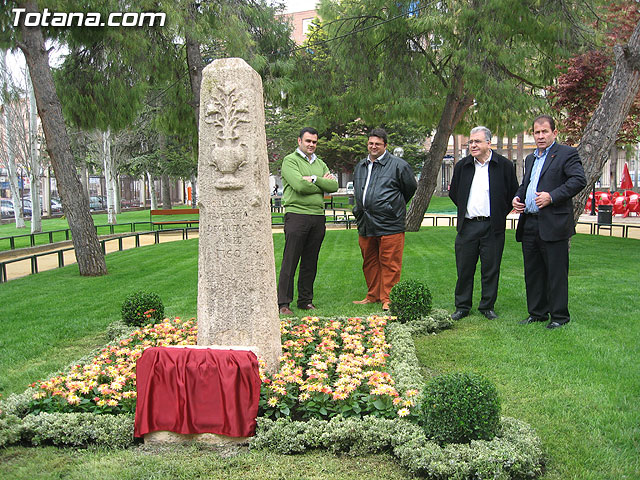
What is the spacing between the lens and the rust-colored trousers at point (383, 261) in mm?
6795

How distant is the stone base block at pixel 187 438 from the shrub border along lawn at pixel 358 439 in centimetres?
14

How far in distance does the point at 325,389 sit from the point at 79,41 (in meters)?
10.4

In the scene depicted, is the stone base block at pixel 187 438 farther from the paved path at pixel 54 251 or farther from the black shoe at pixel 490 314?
the paved path at pixel 54 251

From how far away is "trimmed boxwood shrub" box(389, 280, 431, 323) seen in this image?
A: 20.2 feet

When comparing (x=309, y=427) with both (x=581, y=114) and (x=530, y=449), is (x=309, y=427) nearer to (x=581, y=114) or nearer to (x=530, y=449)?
(x=530, y=449)

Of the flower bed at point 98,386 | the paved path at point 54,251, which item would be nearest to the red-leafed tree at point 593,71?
the paved path at point 54,251

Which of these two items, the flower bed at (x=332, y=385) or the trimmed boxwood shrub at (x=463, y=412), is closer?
the trimmed boxwood shrub at (x=463, y=412)

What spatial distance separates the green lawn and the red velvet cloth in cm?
20

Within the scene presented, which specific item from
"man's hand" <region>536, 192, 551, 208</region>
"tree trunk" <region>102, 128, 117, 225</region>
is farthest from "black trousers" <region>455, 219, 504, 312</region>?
"tree trunk" <region>102, 128, 117, 225</region>

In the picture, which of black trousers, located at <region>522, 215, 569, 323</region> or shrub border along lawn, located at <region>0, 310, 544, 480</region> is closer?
shrub border along lawn, located at <region>0, 310, 544, 480</region>

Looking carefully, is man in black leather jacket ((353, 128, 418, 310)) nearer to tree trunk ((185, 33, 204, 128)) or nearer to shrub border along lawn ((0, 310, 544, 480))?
shrub border along lawn ((0, 310, 544, 480))

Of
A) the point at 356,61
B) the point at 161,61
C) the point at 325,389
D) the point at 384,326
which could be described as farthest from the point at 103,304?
the point at 356,61

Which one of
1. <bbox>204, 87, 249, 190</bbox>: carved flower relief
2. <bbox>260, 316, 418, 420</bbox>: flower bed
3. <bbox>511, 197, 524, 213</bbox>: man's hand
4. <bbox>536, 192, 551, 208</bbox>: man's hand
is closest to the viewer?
<bbox>260, 316, 418, 420</bbox>: flower bed

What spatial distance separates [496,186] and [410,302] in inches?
62.4
